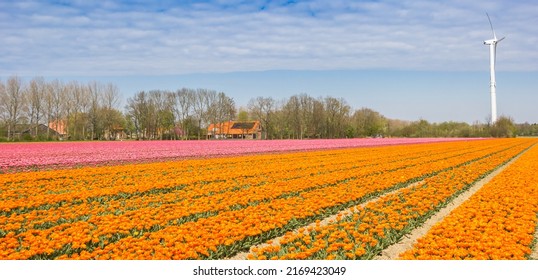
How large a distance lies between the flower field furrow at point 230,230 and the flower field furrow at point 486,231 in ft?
8.30

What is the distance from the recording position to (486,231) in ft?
24.6

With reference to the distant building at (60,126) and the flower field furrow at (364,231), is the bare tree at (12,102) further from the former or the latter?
the flower field furrow at (364,231)

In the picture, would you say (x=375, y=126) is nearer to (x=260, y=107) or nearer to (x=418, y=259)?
(x=260, y=107)

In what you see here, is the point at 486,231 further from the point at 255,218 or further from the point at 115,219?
the point at 115,219

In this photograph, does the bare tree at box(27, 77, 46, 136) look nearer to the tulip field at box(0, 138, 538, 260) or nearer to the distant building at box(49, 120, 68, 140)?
the distant building at box(49, 120, 68, 140)

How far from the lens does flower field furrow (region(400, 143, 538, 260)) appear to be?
6207 mm

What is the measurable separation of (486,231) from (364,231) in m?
2.09

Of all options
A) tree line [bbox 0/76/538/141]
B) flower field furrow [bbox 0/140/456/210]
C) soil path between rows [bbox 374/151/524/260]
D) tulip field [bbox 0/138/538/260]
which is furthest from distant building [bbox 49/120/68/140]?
soil path between rows [bbox 374/151/524/260]

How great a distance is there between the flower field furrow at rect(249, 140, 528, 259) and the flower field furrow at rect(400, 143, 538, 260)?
622 millimetres

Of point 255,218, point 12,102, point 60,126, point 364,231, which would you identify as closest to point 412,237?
point 364,231

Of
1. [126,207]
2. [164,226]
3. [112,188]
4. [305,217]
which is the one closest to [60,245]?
[164,226]

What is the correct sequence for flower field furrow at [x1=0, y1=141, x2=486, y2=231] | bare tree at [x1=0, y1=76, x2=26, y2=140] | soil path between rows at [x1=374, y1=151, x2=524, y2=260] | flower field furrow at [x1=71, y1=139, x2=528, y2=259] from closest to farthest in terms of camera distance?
flower field furrow at [x1=71, y1=139, x2=528, y2=259] → soil path between rows at [x1=374, y1=151, x2=524, y2=260] → flower field furrow at [x1=0, y1=141, x2=486, y2=231] → bare tree at [x1=0, y1=76, x2=26, y2=140]

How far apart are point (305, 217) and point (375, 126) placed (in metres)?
111

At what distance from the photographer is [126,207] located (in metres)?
9.99
